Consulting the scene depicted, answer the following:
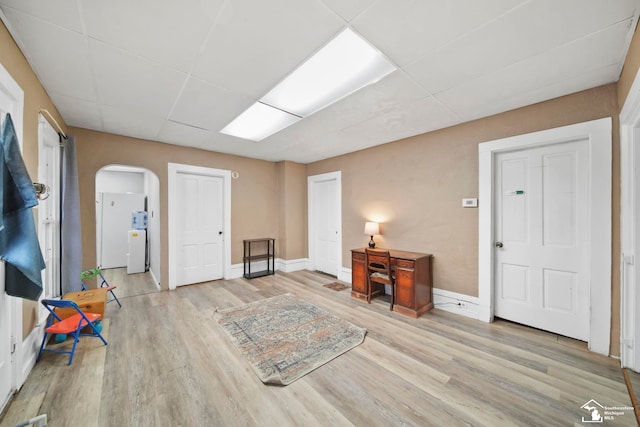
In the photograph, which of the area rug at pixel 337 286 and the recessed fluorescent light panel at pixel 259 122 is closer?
the recessed fluorescent light panel at pixel 259 122

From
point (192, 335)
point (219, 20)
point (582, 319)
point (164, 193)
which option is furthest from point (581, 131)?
point (164, 193)

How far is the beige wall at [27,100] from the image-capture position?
162 cm

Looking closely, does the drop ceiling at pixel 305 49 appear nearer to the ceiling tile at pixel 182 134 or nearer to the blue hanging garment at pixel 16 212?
the ceiling tile at pixel 182 134

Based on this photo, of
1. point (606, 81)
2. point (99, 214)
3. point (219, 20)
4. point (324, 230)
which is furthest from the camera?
point (99, 214)

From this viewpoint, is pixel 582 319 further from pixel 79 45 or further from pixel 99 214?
pixel 99 214

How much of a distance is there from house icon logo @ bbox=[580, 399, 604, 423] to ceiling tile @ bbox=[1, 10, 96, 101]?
4308 mm

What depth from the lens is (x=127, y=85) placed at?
2.31 m

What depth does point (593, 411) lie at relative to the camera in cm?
165

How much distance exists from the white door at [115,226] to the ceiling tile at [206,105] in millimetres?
4359

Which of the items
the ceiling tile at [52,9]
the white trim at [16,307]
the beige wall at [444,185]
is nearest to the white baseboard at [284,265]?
the beige wall at [444,185]

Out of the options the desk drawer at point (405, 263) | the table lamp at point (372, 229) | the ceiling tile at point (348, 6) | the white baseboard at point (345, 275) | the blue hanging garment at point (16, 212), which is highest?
the ceiling tile at point (348, 6)

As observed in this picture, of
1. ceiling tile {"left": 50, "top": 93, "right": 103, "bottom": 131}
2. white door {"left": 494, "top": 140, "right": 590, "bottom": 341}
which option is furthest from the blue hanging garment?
white door {"left": 494, "top": 140, "right": 590, "bottom": 341}

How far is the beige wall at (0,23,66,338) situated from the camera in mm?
1622

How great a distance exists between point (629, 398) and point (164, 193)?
5726 millimetres
